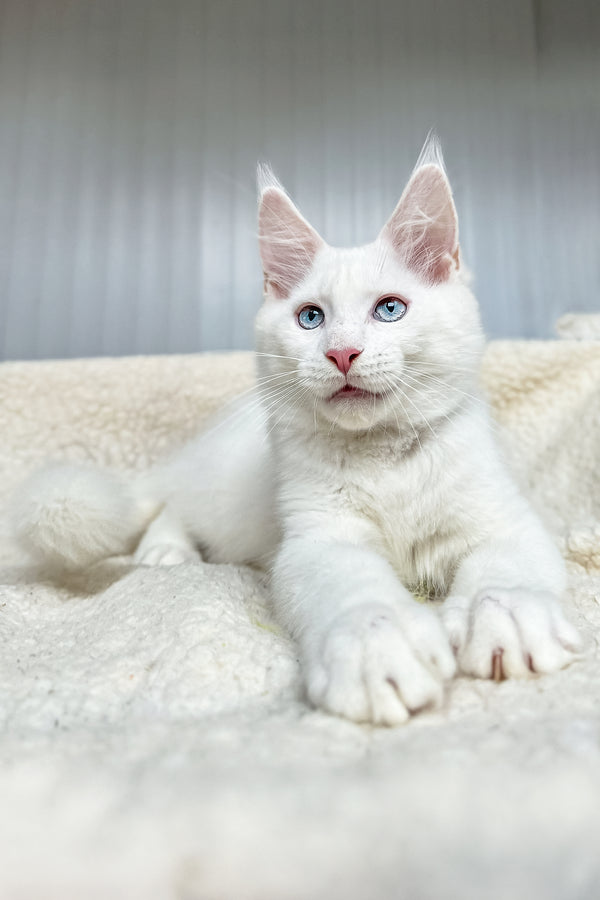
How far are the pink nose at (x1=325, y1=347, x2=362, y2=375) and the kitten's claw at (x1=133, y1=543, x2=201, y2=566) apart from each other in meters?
0.61

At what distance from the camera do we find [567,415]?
172 centimetres

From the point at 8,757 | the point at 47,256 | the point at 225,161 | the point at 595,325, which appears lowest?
the point at 8,757

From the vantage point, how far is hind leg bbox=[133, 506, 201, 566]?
1.32m

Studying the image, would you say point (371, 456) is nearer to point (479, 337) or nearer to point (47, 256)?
point (479, 337)

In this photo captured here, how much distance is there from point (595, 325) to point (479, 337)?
1.09 metres

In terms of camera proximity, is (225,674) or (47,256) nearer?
(225,674)

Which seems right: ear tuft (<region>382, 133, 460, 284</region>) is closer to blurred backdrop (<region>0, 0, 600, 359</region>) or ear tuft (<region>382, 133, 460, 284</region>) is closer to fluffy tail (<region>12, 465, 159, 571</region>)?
fluffy tail (<region>12, 465, 159, 571</region>)

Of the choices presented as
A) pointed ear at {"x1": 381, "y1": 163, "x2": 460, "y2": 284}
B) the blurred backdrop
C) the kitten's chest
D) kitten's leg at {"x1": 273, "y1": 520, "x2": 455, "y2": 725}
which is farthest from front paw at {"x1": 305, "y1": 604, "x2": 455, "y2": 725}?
the blurred backdrop

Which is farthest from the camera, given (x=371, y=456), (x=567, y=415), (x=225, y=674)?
(x=567, y=415)

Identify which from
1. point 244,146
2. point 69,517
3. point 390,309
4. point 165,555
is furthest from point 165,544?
point 244,146

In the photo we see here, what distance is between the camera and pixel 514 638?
0.65 meters

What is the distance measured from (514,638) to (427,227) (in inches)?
26.2

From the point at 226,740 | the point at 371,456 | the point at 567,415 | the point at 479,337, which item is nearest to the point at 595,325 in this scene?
the point at 567,415

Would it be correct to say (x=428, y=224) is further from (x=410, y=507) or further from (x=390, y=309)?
(x=410, y=507)
